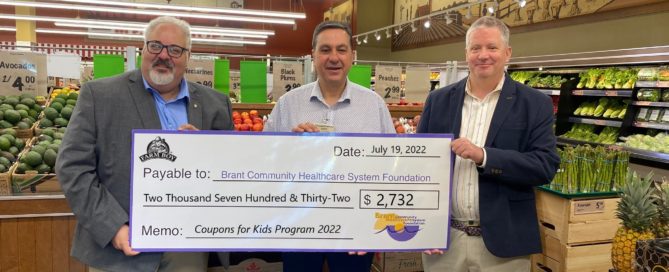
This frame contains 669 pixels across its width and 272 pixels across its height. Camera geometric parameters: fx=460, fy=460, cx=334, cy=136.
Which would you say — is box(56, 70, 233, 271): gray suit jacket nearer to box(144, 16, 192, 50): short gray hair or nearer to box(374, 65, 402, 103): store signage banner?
box(144, 16, 192, 50): short gray hair

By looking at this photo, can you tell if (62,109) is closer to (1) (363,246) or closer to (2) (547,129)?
(1) (363,246)

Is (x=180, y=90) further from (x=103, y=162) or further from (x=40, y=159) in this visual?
(x=40, y=159)

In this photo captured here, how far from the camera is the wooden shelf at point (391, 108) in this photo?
4.39 metres

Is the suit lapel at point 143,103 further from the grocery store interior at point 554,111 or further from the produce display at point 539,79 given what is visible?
the produce display at point 539,79

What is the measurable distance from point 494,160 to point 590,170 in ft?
5.08

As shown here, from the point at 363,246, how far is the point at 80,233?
1.21 meters

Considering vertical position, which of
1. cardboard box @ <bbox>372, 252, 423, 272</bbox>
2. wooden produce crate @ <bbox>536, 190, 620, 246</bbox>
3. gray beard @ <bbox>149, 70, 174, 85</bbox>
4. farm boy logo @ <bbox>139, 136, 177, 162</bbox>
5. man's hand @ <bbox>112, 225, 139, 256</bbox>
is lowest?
cardboard box @ <bbox>372, 252, 423, 272</bbox>

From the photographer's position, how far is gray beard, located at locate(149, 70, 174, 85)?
1925 millimetres

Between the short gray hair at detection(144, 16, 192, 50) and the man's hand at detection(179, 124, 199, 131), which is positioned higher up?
the short gray hair at detection(144, 16, 192, 50)

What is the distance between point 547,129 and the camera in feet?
6.72

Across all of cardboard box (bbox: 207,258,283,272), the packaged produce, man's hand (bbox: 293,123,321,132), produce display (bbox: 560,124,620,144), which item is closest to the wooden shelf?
cardboard box (bbox: 207,258,283,272)

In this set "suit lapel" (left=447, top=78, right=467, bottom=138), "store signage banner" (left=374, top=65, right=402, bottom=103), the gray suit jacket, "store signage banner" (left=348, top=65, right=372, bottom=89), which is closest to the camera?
the gray suit jacket

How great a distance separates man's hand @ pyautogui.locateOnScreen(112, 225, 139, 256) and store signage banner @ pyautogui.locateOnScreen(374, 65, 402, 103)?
3292 mm

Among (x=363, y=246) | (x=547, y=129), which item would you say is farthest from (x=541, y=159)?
(x=363, y=246)
